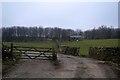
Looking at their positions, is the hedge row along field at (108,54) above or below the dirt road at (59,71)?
above

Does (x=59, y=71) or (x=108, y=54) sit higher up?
(x=108, y=54)

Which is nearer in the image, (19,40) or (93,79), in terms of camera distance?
(93,79)

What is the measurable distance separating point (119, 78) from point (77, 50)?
82.6ft

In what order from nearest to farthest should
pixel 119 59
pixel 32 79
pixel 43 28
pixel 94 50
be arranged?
pixel 32 79 < pixel 119 59 < pixel 94 50 < pixel 43 28

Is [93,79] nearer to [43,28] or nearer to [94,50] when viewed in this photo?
[94,50]

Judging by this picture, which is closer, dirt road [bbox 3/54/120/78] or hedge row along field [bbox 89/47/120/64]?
dirt road [bbox 3/54/120/78]

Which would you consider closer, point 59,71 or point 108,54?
point 59,71

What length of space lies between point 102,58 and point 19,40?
64.6m

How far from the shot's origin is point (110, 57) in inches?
1069

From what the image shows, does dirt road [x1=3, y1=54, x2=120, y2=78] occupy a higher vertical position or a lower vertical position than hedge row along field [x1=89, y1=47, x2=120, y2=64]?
lower

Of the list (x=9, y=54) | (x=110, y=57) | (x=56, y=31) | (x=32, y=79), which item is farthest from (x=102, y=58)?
(x=56, y=31)

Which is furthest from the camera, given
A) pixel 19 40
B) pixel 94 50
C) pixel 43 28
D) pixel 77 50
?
pixel 43 28

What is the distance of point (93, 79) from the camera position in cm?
1399

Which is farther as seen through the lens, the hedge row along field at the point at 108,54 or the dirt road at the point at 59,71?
the hedge row along field at the point at 108,54
